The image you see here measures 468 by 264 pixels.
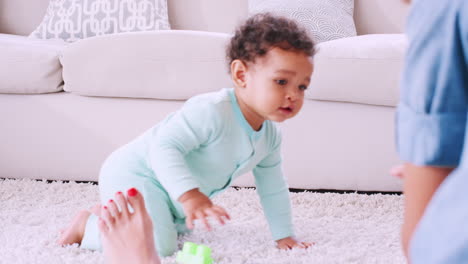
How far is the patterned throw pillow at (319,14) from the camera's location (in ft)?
7.13

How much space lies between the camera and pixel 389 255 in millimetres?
1206

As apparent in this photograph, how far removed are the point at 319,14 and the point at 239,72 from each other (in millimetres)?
1098

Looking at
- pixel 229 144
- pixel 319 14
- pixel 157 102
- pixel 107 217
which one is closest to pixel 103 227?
pixel 107 217

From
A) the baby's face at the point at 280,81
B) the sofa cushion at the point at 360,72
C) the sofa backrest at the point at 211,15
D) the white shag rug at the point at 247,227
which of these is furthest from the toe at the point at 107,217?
the sofa backrest at the point at 211,15

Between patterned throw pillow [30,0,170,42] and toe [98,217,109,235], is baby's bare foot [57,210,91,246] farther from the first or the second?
patterned throw pillow [30,0,170,42]

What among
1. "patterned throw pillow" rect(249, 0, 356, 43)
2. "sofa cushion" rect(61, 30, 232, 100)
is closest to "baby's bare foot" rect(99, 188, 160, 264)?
"sofa cushion" rect(61, 30, 232, 100)

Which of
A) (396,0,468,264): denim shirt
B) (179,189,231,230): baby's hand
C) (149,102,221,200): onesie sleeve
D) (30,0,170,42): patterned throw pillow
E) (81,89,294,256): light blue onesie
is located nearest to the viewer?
(396,0,468,264): denim shirt

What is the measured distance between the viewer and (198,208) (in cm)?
99

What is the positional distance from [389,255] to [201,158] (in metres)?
0.46

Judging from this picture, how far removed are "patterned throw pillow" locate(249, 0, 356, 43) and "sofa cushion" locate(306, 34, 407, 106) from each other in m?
0.54

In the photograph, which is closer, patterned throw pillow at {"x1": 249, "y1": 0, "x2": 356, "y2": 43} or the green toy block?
the green toy block

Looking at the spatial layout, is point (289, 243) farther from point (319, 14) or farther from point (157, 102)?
point (319, 14)

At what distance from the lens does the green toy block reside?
1.10 m

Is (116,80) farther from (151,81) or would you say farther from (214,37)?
(214,37)
